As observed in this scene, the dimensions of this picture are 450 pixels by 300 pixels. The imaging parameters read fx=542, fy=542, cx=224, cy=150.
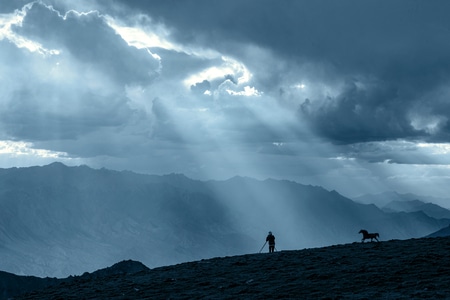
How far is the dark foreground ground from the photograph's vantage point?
31.6 meters

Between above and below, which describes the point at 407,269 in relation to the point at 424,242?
below

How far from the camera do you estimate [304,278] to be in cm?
3644

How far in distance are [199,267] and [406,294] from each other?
75.9 feet

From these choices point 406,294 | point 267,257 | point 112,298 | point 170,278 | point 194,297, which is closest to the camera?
point 406,294

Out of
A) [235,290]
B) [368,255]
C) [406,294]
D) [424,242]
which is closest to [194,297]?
[235,290]

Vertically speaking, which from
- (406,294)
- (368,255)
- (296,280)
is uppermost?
(368,255)

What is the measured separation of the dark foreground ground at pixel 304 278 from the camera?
104 feet

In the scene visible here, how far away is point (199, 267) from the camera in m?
48.5

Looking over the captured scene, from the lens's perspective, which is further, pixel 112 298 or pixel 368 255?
pixel 368 255

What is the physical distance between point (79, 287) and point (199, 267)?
10434mm

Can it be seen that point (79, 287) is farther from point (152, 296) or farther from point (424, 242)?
point (424, 242)

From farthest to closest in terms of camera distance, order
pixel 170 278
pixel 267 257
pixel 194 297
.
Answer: pixel 267 257, pixel 170 278, pixel 194 297

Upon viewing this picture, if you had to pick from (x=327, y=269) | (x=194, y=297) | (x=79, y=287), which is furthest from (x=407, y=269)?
(x=79, y=287)

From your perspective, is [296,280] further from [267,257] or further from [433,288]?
[267,257]
